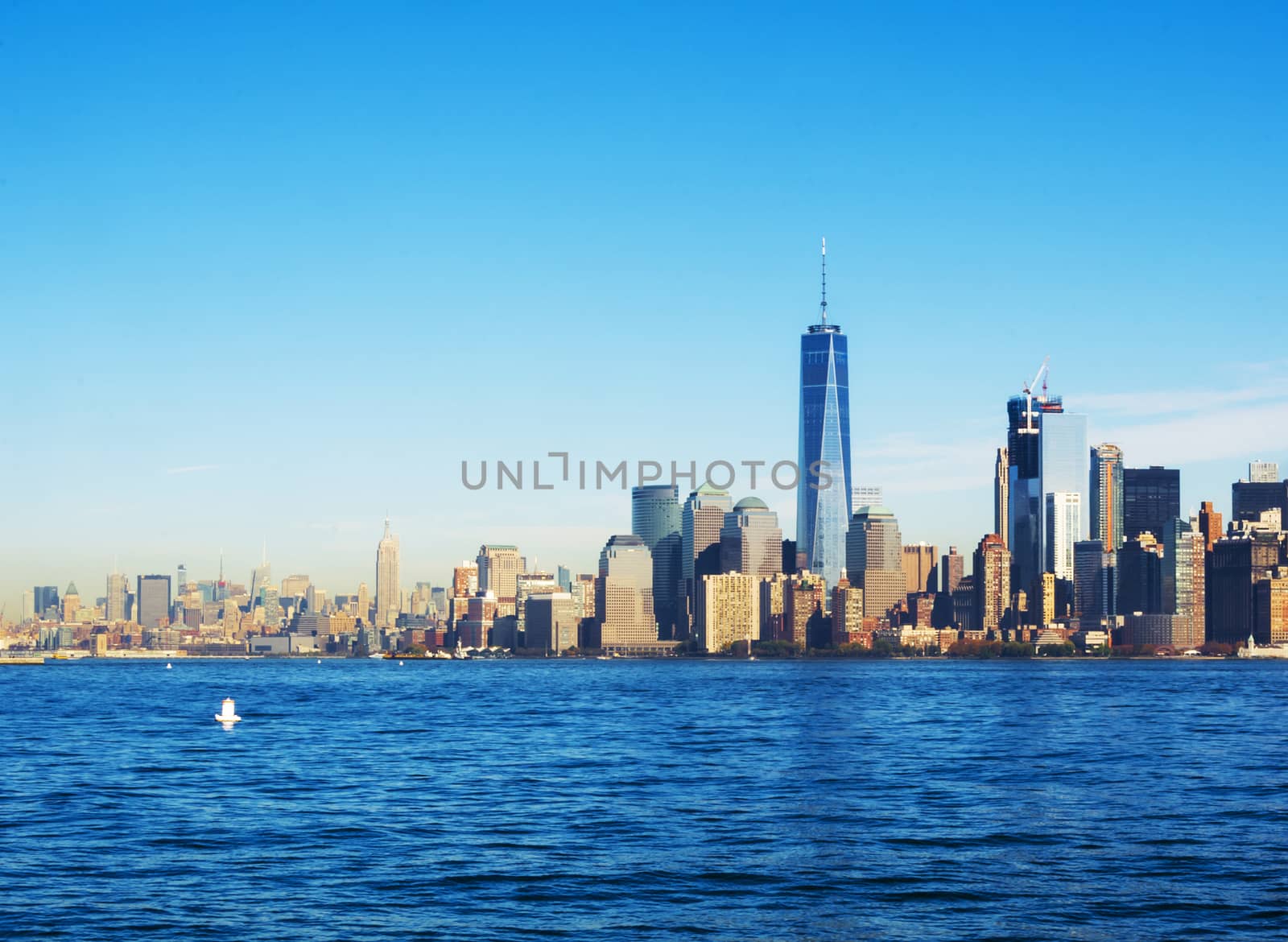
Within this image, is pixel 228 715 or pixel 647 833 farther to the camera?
pixel 228 715

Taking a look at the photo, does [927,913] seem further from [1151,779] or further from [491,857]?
[1151,779]

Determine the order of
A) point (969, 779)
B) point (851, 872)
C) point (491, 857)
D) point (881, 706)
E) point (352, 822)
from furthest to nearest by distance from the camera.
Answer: point (881, 706) < point (969, 779) < point (352, 822) < point (491, 857) < point (851, 872)

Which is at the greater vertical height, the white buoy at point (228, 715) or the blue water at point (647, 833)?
the blue water at point (647, 833)

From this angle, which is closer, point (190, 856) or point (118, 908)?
point (118, 908)

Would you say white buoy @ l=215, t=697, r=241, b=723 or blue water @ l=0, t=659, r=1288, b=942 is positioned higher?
blue water @ l=0, t=659, r=1288, b=942

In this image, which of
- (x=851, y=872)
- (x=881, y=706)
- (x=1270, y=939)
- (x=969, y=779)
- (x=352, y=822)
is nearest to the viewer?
(x=1270, y=939)

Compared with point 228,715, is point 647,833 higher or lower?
higher

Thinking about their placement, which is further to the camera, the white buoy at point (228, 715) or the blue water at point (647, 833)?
the white buoy at point (228, 715)

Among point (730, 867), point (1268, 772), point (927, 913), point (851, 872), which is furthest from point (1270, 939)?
point (1268, 772)
